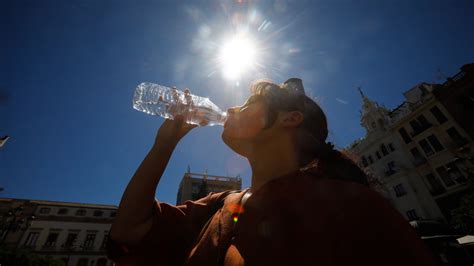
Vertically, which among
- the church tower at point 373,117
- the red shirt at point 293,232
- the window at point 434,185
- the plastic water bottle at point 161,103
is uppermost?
the church tower at point 373,117

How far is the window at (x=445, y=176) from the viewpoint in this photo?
2027 cm

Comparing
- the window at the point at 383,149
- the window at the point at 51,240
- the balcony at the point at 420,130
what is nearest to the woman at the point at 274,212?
the balcony at the point at 420,130

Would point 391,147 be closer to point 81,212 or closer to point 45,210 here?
point 81,212

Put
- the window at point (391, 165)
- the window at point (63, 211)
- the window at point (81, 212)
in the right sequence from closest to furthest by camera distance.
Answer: the window at point (391, 165), the window at point (63, 211), the window at point (81, 212)

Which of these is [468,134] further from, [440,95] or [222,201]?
[222,201]

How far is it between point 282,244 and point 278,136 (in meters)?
0.93

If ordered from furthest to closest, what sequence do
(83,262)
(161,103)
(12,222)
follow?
(83,262), (12,222), (161,103)

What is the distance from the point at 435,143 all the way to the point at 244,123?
2921cm

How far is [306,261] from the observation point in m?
0.86

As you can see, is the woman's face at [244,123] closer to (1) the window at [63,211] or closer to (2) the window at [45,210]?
(1) the window at [63,211]

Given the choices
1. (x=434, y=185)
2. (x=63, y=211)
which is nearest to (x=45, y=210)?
(x=63, y=211)

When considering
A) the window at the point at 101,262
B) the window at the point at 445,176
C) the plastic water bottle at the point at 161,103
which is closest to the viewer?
the plastic water bottle at the point at 161,103

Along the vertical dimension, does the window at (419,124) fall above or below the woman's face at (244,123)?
above

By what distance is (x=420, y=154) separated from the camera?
76.9ft
